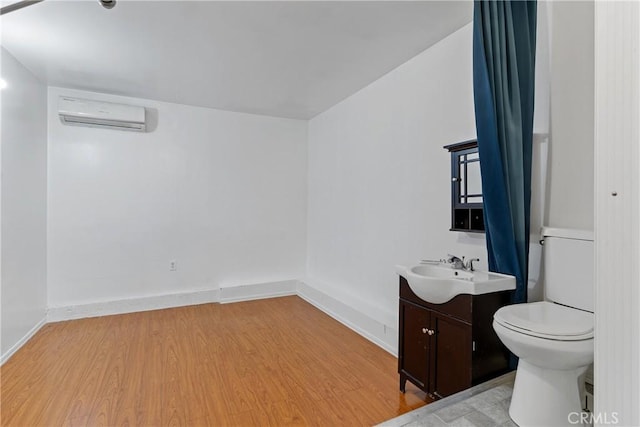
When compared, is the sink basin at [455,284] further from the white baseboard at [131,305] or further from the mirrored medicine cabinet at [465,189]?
the white baseboard at [131,305]

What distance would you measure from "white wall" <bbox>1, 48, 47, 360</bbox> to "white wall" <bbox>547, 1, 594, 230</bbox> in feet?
12.6

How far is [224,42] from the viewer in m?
2.52

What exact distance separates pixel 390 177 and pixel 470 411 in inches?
77.3

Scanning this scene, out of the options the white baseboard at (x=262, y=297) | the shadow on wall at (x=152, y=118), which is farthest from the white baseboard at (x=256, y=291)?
the shadow on wall at (x=152, y=118)

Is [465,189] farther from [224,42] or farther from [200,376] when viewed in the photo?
[200,376]

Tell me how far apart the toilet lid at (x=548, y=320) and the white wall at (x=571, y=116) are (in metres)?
0.46

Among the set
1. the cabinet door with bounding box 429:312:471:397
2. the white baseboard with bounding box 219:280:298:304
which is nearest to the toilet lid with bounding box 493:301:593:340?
the cabinet door with bounding box 429:312:471:397

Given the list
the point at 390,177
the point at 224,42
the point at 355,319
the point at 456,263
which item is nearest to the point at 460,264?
the point at 456,263

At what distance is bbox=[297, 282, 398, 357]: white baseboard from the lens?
2816 millimetres

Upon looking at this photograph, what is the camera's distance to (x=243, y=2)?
204 centimetres

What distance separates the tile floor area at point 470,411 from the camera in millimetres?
1503

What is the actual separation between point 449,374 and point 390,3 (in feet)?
7.30

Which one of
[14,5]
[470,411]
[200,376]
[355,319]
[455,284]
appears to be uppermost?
[14,5]

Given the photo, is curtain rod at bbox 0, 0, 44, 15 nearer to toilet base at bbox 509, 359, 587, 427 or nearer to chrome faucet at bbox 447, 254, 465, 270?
chrome faucet at bbox 447, 254, 465, 270
